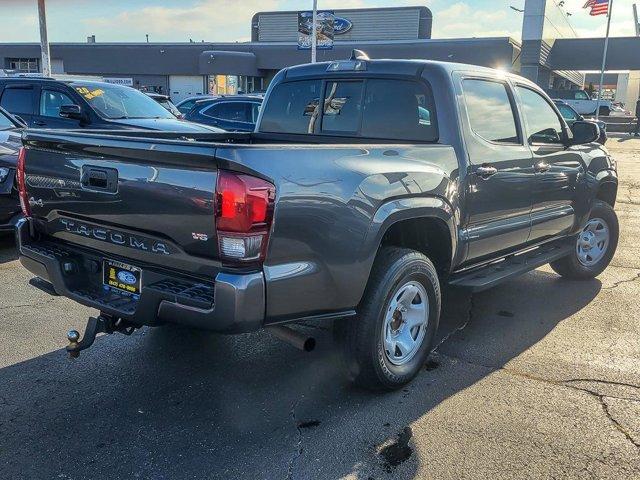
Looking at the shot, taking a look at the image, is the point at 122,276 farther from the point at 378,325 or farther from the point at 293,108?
the point at 293,108

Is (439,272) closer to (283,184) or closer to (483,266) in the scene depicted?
(483,266)

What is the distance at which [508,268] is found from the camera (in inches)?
187

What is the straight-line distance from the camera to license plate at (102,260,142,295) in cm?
316

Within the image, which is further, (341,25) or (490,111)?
(341,25)

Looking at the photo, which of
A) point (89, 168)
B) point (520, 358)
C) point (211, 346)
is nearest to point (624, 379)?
point (520, 358)

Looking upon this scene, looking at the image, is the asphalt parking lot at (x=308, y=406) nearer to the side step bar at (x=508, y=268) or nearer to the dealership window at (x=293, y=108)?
the side step bar at (x=508, y=268)

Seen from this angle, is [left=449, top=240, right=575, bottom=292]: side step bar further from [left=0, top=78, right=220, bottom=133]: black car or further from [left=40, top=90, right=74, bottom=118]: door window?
[left=40, top=90, right=74, bottom=118]: door window

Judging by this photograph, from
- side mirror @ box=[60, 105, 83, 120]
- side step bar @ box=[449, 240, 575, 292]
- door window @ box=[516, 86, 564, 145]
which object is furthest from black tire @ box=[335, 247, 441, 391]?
side mirror @ box=[60, 105, 83, 120]

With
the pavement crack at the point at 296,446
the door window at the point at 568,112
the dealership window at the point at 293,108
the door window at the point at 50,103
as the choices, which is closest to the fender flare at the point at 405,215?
the pavement crack at the point at 296,446

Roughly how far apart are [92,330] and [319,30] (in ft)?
142

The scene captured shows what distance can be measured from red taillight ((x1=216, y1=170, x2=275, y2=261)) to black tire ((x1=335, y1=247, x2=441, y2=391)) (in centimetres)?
88

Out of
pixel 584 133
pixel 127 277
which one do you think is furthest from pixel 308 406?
pixel 584 133

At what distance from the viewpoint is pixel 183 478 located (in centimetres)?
280

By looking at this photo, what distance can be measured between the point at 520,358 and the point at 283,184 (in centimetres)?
239
